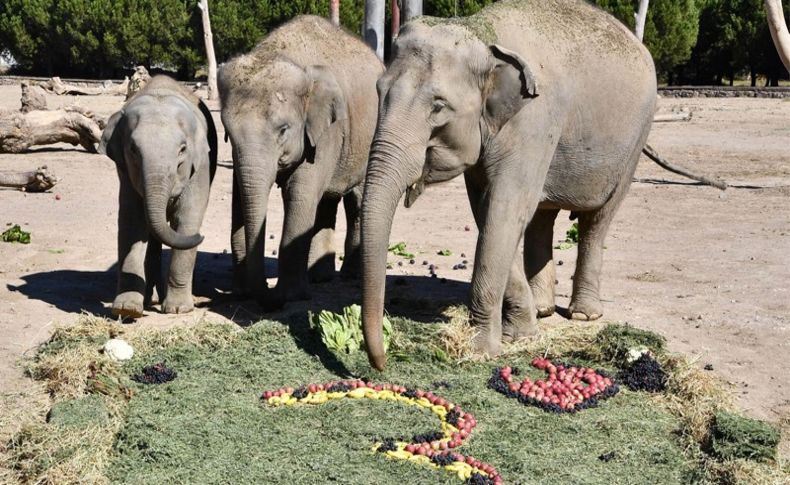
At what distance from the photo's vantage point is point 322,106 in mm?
9172

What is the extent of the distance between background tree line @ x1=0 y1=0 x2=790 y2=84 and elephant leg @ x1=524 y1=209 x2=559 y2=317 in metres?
34.8

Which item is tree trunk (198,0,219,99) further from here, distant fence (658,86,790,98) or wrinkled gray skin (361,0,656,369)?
wrinkled gray skin (361,0,656,369)

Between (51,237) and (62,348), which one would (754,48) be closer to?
(51,237)

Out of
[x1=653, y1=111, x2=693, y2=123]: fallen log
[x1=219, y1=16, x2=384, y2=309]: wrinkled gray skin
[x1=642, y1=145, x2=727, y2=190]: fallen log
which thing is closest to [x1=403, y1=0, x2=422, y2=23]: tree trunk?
[x1=219, y1=16, x2=384, y2=309]: wrinkled gray skin

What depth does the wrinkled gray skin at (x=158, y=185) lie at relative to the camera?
26.8ft

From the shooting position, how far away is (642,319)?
9.14m

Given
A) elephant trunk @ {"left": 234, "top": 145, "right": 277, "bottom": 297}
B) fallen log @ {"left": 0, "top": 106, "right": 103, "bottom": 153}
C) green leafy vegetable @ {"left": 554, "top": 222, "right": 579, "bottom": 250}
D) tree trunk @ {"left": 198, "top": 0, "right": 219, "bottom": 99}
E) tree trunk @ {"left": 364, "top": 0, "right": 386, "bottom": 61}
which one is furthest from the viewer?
tree trunk @ {"left": 198, "top": 0, "right": 219, "bottom": 99}

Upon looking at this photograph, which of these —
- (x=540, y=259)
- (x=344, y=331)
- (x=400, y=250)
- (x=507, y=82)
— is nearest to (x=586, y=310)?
(x=540, y=259)

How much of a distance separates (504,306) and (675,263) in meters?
3.65

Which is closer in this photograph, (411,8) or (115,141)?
(115,141)

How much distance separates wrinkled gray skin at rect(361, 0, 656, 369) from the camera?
6859 millimetres

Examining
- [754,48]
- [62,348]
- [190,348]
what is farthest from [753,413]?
[754,48]

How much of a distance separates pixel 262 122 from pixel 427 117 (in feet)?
7.12

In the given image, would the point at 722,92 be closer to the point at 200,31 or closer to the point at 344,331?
the point at 200,31
